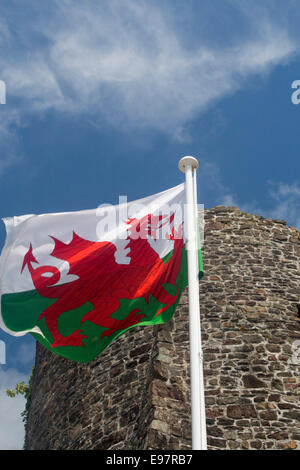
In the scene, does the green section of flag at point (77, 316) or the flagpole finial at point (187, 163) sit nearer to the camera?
the green section of flag at point (77, 316)

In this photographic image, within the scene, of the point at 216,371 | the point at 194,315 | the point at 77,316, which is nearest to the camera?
the point at 194,315

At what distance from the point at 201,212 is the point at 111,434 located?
20.3ft

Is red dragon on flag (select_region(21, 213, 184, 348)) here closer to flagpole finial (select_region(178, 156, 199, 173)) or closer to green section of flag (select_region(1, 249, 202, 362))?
green section of flag (select_region(1, 249, 202, 362))

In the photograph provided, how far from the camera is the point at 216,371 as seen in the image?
39.1 ft

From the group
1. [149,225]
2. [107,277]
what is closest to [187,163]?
[149,225]

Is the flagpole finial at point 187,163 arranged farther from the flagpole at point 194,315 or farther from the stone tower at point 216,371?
the stone tower at point 216,371

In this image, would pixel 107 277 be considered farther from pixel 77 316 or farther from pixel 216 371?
pixel 216 371

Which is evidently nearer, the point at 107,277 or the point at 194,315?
the point at 194,315

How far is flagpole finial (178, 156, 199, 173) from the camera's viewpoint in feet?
31.2

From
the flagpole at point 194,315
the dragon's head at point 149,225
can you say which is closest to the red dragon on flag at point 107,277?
the dragon's head at point 149,225

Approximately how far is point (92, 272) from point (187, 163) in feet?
7.24

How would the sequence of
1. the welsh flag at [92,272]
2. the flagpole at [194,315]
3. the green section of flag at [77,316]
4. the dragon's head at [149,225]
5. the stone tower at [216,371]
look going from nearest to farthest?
the flagpole at [194,315] < the green section of flag at [77,316] < the welsh flag at [92,272] < the dragon's head at [149,225] < the stone tower at [216,371]

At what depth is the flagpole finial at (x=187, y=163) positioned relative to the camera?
9508 millimetres

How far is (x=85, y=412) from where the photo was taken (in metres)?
12.8
